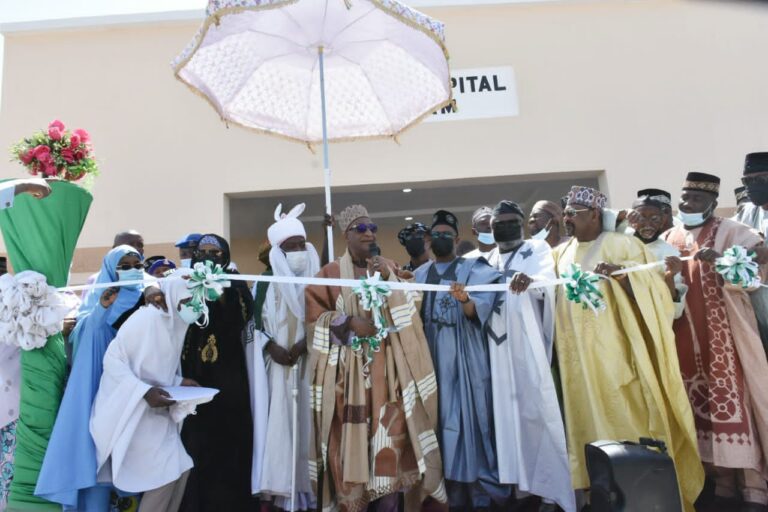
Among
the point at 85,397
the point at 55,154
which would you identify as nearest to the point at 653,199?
the point at 85,397

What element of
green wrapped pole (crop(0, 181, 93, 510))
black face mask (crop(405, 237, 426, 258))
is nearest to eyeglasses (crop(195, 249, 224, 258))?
green wrapped pole (crop(0, 181, 93, 510))

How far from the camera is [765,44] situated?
870cm

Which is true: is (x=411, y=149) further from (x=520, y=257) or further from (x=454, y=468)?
(x=454, y=468)

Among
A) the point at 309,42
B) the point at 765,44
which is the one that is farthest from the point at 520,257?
the point at 765,44

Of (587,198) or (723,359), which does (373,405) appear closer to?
(587,198)

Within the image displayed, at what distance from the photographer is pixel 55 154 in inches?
157

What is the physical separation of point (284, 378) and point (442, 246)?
148 centimetres

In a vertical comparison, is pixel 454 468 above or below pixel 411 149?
below

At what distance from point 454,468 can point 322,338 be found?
1.18 metres

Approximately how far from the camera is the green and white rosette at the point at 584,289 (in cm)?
367

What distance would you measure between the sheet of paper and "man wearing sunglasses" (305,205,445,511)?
2.19 ft

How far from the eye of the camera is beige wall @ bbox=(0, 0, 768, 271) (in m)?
8.54

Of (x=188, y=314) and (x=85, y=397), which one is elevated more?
(x=188, y=314)

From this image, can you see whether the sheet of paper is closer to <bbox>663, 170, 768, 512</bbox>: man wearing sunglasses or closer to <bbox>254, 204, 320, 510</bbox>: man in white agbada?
<bbox>254, 204, 320, 510</bbox>: man in white agbada
